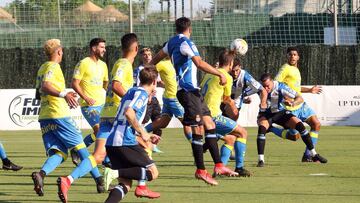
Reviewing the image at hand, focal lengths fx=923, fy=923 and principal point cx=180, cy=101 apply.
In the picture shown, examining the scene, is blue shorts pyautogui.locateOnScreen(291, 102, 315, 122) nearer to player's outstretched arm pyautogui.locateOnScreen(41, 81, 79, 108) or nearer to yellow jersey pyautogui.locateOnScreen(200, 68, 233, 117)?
yellow jersey pyautogui.locateOnScreen(200, 68, 233, 117)

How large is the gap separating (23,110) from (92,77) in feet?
44.1

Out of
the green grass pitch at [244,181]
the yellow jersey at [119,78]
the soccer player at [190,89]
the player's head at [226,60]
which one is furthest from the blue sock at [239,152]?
the yellow jersey at [119,78]

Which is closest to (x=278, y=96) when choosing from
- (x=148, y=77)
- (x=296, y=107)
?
(x=296, y=107)

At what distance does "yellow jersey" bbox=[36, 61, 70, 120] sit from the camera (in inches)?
453

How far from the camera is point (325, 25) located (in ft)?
104

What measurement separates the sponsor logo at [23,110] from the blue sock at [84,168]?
1658cm

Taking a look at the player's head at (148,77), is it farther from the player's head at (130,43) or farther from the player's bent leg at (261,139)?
the player's bent leg at (261,139)

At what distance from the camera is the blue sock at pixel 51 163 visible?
1132cm

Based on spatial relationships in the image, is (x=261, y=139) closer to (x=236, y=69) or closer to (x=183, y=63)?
(x=236, y=69)

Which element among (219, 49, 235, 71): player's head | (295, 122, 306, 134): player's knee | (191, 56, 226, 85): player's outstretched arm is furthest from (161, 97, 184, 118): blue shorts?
(191, 56, 226, 85): player's outstretched arm

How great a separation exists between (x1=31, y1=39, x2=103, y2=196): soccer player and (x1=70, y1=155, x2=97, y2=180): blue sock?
678 mm

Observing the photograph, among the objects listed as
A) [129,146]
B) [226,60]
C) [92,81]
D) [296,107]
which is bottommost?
[296,107]

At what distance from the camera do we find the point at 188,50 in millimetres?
12195

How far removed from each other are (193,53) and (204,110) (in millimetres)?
854
